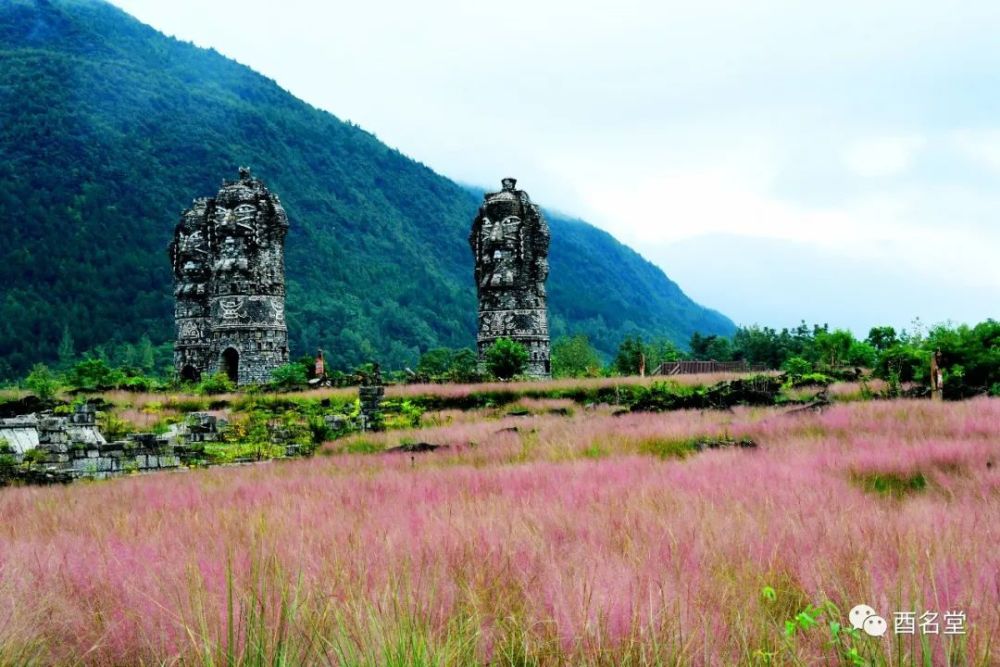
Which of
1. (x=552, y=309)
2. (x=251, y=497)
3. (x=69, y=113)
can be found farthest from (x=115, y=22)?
(x=251, y=497)

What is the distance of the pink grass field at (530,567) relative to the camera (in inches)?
94.3

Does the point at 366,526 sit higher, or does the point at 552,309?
the point at 552,309

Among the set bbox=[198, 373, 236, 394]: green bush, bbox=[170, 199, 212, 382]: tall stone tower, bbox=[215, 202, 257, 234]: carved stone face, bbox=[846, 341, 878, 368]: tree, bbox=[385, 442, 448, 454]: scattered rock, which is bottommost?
bbox=[385, 442, 448, 454]: scattered rock

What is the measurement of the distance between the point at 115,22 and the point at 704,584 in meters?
222

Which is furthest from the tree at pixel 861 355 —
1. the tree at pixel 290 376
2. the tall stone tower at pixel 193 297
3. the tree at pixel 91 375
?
the tree at pixel 91 375

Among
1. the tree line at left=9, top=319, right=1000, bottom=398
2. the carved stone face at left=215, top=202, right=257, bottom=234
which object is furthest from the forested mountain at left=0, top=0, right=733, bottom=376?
the carved stone face at left=215, top=202, right=257, bottom=234

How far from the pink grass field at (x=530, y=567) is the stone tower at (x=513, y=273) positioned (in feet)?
80.7

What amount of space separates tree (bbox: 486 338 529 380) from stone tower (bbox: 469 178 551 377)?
263 centimetres

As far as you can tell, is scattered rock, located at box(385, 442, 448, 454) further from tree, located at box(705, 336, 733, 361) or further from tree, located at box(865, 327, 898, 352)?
tree, located at box(705, 336, 733, 361)

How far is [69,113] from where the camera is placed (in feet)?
380

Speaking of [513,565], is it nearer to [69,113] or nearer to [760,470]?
[760,470]

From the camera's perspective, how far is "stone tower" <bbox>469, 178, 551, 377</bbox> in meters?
31.2

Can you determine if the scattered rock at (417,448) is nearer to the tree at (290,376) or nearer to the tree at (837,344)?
the tree at (290,376)

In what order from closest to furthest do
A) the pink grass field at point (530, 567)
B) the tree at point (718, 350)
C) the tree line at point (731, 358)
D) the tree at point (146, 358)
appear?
the pink grass field at point (530, 567) → the tree line at point (731, 358) → the tree at point (146, 358) → the tree at point (718, 350)
